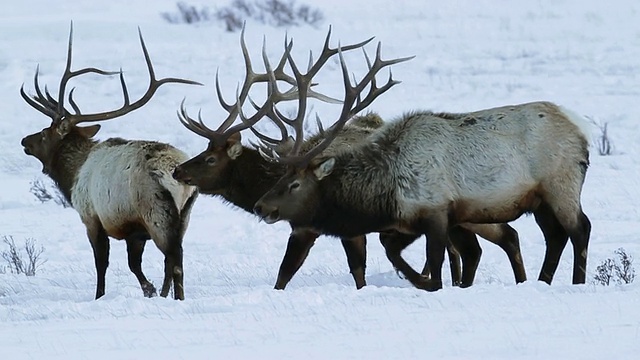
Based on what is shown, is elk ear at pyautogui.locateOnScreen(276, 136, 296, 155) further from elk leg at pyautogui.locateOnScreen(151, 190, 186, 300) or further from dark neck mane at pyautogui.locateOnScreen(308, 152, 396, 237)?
elk leg at pyautogui.locateOnScreen(151, 190, 186, 300)

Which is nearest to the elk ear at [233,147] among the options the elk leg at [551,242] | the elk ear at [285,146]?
the elk ear at [285,146]

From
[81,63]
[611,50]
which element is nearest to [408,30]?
[611,50]

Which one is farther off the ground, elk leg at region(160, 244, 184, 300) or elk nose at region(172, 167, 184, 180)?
elk nose at region(172, 167, 184, 180)

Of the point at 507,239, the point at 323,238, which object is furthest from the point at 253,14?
the point at 507,239

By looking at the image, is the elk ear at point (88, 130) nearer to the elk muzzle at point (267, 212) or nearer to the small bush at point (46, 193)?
the elk muzzle at point (267, 212)

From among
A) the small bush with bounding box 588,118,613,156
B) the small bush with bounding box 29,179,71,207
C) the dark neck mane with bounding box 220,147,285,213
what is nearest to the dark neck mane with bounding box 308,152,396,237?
the dark neck mane with bounding box 220,147,285,213

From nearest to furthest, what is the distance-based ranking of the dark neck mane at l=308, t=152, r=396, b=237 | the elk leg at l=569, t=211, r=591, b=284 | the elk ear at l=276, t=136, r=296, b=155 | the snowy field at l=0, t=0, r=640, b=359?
→ the snowy field at l=0, t=0, r=640, b=359 → the dark neck mane at l=308, t=152, r=396, b=237 → the elk leg at l=569, t=211, r=591, b=284 → the elk ear at l=276, t=136, r=296, b=155

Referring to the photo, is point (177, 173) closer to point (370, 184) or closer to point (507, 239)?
point (370, 184)

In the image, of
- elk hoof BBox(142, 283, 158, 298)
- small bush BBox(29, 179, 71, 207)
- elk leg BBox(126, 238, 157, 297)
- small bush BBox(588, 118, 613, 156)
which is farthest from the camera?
small bush BBox(588, 118, 613, 156)

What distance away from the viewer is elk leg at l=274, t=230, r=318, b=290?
426 inches

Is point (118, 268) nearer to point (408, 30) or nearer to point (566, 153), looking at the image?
point (566, 153)

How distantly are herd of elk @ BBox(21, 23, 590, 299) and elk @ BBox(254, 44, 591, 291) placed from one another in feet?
0.03

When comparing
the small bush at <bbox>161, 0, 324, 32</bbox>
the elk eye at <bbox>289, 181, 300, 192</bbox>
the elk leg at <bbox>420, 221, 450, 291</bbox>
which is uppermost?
the elk eye at <bbox>289, 181, 300, 192</bbox>

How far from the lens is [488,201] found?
402 inches
